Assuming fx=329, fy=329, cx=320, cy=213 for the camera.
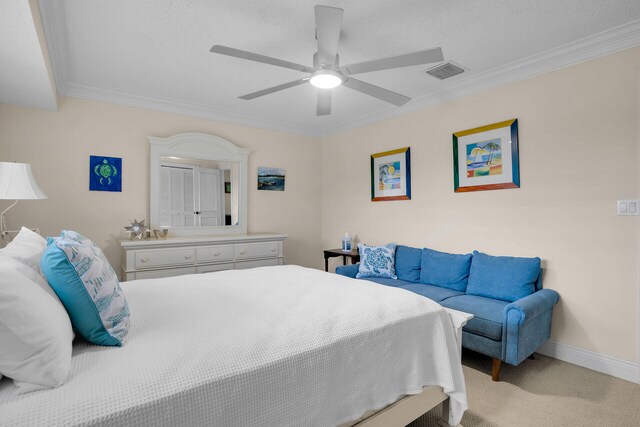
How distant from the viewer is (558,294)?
8.76 feet

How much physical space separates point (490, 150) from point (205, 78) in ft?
9.12

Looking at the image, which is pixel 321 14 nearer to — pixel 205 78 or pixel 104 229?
pixel 205 78

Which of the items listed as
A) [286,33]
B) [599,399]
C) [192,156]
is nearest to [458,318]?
[599,399]

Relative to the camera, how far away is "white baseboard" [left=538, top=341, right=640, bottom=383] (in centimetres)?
236

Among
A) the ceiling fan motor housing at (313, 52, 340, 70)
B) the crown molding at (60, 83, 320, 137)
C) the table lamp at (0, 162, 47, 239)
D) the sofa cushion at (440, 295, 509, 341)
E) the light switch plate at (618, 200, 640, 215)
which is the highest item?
the crown molding at (60, 83, 320, 137)

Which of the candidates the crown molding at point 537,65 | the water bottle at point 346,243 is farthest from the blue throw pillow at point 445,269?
the crown molding at point 537,65

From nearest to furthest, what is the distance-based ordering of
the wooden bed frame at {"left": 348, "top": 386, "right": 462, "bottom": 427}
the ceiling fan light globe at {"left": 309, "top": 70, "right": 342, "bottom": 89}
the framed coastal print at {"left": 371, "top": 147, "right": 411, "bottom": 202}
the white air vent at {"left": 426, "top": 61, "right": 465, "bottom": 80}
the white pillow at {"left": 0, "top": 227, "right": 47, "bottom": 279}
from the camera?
1. the white pillow at {"left": 0, "top": 227, "right": 47, "bottom": 279}
2. the wooden bed frame at {"left": 348, "top": 386, "right": 462, "bottom": 427}
3. the ceiling fan light globe at {"left": 309, "top": 70, "right": 342, "bottom": 89}
4. the white air vent at {"left": 426, "top": 61, "right": 465, "bottom": 80}
5. the framed coastal print at {"left": 371, "top": 147, "right": 411, "bottom": 202}

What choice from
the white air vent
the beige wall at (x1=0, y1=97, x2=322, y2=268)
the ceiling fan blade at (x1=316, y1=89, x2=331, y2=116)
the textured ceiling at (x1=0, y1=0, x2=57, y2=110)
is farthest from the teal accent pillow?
the white air vent

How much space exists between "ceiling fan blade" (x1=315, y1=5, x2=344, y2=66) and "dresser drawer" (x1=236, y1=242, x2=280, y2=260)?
2.39 meters

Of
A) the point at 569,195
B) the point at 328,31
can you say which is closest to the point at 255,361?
the point at 328,31

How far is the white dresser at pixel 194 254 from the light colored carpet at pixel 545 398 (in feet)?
7.92

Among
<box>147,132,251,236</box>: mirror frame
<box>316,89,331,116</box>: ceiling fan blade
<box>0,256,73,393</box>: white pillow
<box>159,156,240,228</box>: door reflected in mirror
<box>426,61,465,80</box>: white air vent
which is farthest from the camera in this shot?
<box>159,156,240,228</box>: door reflected in mirror

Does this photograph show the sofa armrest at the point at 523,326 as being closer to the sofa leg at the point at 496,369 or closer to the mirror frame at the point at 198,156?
the sofa leg at the point at 496,369

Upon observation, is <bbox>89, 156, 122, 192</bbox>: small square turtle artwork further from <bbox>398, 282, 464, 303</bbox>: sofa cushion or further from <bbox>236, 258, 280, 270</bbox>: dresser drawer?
<bbox>398, 282, 464, 303</bbox>: sofa cushion
